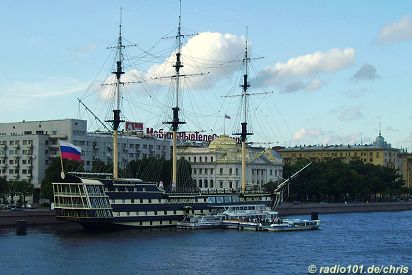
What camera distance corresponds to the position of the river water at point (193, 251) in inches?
2601

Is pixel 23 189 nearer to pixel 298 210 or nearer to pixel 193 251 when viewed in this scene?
pixel 298 210

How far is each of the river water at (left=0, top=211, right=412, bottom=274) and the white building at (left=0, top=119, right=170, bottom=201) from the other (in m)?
58.8

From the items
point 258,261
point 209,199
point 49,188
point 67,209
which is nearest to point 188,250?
point 258,261

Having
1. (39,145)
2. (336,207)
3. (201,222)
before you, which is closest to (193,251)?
(201,222)

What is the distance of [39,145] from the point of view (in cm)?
15950

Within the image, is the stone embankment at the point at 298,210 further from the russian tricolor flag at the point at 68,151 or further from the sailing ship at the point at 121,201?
the russian tricolor flag at the point at 68,151

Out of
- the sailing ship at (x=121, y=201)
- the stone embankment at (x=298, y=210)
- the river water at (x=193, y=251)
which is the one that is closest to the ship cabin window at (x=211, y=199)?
the sailing ship at (x=121, y=201)

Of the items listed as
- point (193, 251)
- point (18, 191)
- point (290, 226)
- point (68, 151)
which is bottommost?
point (193, 251)

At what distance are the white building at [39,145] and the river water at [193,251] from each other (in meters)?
58.8

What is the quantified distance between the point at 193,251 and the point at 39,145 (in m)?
88.7

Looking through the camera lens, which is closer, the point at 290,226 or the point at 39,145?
the point at 290,226

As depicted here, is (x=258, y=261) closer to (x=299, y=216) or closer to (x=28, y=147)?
(x=299, y=216)

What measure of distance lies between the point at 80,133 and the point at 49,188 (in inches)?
1521

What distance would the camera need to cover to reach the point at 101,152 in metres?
172
